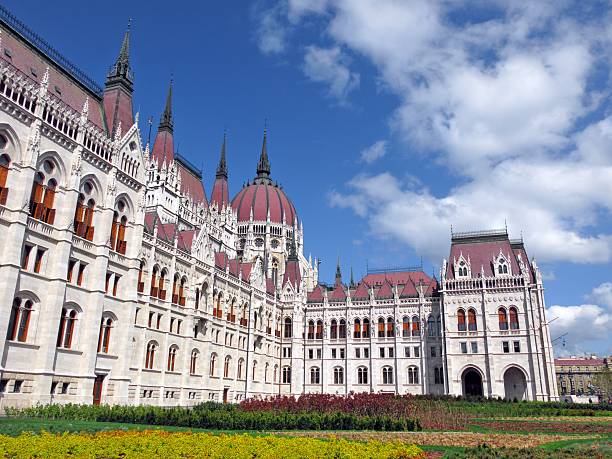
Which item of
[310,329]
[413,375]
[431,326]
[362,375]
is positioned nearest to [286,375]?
[310,329]

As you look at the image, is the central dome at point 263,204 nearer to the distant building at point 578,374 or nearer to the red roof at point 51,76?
the red roof at point 51,76

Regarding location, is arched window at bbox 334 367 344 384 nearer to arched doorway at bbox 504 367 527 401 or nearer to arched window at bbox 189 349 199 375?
arched doorway at bbox 504 367 527 401

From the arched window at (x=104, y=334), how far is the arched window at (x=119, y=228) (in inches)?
202

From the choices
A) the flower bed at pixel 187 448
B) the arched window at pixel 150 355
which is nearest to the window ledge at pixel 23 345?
the arched window at pixel 150 355

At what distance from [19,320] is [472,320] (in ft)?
159

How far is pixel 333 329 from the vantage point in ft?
226

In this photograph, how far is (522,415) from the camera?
38.2 metres

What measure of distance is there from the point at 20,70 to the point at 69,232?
1020 cm

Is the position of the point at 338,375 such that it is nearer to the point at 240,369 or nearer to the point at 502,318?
the point at 240,369

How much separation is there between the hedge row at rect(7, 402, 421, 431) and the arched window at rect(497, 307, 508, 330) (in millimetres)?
37245

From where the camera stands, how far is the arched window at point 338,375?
6662cm

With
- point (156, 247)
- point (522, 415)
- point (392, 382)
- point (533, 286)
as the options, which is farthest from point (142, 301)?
point (533, 286)

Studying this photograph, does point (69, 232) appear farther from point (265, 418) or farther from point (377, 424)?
point (377, 424)

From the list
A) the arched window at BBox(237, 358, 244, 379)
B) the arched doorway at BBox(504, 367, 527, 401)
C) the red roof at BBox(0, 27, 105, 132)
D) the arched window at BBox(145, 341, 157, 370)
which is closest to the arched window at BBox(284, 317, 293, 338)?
the arched window at BBox(237, 358, 244, 379)
